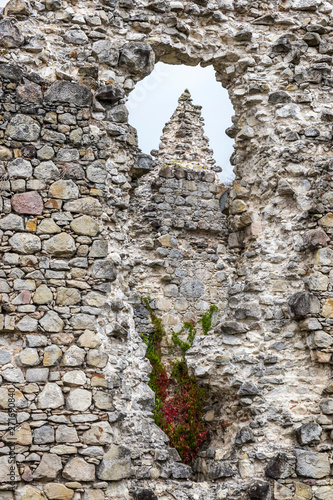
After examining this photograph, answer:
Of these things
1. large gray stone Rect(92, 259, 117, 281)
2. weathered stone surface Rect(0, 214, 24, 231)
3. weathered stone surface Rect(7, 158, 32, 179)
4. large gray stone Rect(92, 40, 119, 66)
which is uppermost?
large gray stone Rect(92, 40, 119, 66)

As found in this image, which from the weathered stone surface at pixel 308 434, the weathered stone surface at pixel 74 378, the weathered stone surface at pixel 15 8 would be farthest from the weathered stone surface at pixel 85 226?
the weathered stone surface at pixel 308 434

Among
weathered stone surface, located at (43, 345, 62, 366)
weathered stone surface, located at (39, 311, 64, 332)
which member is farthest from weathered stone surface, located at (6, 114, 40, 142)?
weathered stone surface, located at (43, 345, 62, 366)

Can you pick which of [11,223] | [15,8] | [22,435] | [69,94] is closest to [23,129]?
[69,94]

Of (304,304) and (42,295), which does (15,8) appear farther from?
(304,304)

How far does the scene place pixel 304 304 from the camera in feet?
21.4

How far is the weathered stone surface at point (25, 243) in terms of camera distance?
19.3 feet

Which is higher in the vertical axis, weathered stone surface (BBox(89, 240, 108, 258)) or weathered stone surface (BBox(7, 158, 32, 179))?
weathered stone surface (BBox(7, 158, 32, 179))

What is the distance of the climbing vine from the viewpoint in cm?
716

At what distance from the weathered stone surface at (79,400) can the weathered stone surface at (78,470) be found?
0.44 metres

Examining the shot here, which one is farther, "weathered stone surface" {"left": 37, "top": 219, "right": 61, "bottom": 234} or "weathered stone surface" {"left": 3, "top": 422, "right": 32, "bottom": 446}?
"weathered stone surface" {"left": 37, "top": 219, "right": 61, "bottom": 234}

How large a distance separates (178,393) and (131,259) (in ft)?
6.63

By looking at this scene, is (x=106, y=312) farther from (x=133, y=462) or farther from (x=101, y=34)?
(x=101, y=34)

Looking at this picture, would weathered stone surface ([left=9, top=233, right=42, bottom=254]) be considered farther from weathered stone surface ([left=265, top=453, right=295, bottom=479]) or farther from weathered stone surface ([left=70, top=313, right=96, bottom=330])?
weathered stone surface ([left=265, top=453, right=295, bottom=479])

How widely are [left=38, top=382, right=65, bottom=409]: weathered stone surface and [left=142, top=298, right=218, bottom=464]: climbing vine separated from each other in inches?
78.2
